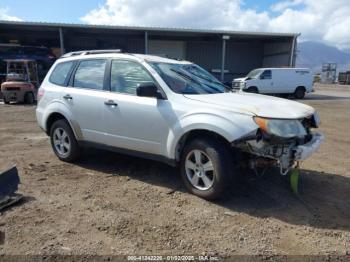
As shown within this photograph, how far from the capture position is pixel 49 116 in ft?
20.4

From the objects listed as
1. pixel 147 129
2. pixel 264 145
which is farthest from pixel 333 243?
pixel 147 129

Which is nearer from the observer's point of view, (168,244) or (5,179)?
(168,244)

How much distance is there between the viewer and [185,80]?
506 centimetres

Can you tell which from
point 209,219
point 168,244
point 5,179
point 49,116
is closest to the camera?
point 168,244

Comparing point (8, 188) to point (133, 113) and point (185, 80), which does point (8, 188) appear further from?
point (185, 80)

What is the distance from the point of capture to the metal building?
27.4 m

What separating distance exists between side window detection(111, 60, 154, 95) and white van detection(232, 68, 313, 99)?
59.1ft

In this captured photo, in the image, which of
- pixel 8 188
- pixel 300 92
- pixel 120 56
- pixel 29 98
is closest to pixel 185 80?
pixel 120 56

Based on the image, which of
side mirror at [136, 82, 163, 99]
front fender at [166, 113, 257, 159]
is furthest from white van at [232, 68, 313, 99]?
front fender at [166, 113, 257, 159]

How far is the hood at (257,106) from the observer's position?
4184mm

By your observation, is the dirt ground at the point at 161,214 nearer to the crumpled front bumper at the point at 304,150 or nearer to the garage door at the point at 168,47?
the crumpled front bumper at the point at 304,150

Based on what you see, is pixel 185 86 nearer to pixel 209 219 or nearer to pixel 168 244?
pixel 209 219

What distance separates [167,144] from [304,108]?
6.28 ft

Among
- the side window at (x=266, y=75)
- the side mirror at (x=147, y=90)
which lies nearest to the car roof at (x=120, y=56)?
the side mirror at (x=147, y=90)
